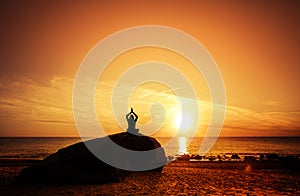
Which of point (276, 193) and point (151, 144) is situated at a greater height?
point (151, 144)

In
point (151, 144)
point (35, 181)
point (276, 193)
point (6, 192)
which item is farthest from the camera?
point (151, 144)

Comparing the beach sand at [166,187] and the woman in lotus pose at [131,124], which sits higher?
the woman in lotus pose at [131,124]

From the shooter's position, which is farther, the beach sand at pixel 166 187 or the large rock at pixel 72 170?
the large rock at pixel 72 170

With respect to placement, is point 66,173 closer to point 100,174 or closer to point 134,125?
point 100,174

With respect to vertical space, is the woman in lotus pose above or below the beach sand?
above

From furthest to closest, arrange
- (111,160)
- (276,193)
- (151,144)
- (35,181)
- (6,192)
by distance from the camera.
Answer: (151,144), (111,160), (35,181), (276,193), (6,192)

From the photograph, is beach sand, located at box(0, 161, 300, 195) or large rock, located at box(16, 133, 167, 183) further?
large rock, located at box(16, 133, 167, 183)

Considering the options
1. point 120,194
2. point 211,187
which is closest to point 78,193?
point 120,194

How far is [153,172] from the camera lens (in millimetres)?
29062

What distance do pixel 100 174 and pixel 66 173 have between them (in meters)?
2.61

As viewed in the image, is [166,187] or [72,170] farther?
[72,170]

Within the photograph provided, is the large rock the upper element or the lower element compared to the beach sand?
upper

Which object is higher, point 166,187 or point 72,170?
point 72,170

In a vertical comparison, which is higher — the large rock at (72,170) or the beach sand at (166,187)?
the large rock at (72,170)
